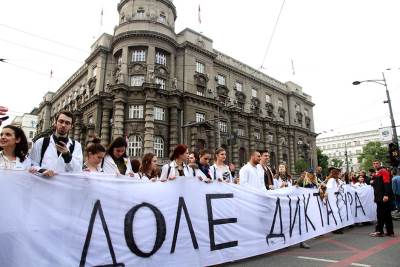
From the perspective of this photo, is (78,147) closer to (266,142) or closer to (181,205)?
(181,205)

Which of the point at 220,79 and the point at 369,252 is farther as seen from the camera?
the point at 220,79

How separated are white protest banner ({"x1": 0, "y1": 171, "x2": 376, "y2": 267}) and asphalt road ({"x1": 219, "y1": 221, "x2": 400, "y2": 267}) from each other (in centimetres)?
25

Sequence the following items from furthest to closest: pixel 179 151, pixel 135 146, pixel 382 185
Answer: pixel 135 146, pixel 382 185, pixel 179 151

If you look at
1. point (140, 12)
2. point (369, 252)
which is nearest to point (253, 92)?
point (140, 12)

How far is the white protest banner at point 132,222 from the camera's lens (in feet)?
11.4

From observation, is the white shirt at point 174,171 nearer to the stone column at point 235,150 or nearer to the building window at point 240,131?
the stone column at point 235,150

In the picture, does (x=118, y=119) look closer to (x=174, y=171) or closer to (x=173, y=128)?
(x=173, y=128)

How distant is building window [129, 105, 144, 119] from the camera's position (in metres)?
30.1

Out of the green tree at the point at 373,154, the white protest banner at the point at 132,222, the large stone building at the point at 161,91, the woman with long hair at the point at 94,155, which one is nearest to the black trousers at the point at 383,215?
the white protest banner at the point at 132,222

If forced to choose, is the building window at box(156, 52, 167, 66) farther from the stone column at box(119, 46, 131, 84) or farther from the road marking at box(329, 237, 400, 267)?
the road marking at box(329, 237, 400, 267)

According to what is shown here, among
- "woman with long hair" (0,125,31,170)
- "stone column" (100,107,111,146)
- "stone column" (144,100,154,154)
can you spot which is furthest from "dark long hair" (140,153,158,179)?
"stone column" (100,107,111,146)

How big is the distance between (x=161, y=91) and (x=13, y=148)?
89.0ft

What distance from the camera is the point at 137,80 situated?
3138cm

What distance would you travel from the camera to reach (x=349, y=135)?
11831cm
